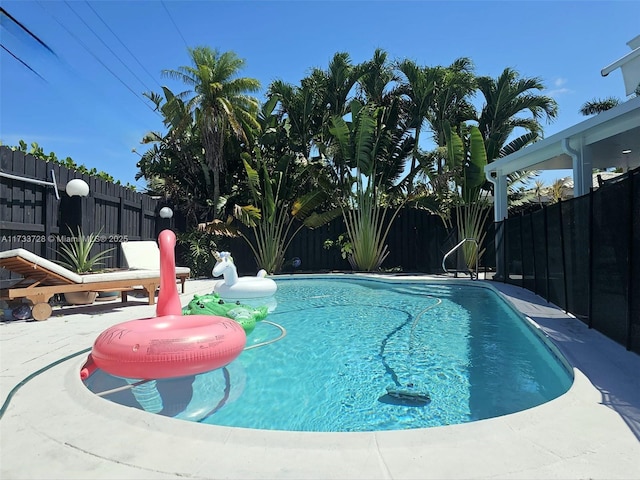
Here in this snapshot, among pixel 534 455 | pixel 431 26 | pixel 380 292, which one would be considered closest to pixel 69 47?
pixel 431 26

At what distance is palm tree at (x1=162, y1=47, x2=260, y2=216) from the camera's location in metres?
13.9

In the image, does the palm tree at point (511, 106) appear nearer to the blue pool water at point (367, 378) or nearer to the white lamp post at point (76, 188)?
the blue pool water at point (367, 378)

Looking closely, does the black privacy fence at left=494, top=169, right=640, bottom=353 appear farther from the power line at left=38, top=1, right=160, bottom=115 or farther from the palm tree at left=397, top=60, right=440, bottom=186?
the power line at left=38, top=1, right=160, bottom=115

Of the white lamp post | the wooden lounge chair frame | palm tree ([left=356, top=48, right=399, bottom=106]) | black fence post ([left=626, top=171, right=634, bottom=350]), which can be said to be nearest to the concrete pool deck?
black fence post ([left=626, top=171, right=634, bottom=350])

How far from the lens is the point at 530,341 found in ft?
17.0

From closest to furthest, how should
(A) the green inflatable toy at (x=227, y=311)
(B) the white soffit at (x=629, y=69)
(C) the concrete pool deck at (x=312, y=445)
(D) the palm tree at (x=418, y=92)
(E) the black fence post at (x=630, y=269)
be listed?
(C) the concrete pool deck at (x=312, y=445)
(E) the black fence post at (x=630, y=269)
(A) the green inflatable toy at (x=227, y=311)
(B) the white soffit at (x=629, y=69)
(D) the palm tree at (x=418, y=92)

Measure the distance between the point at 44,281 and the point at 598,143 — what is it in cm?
1057

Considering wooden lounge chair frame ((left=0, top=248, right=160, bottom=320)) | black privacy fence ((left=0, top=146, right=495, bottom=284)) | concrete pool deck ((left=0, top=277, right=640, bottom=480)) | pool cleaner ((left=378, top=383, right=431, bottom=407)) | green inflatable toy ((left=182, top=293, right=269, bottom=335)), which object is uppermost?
black privacy fence ((left=0, top=146, right=495, bottom=284))

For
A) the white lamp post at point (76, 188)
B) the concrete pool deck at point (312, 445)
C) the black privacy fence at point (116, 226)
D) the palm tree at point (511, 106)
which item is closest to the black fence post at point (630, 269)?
the concrete pool deck at point (312, 445)

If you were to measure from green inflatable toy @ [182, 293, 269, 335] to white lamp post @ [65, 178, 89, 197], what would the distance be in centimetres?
405

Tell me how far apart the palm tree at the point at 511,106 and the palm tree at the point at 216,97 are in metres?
9.03

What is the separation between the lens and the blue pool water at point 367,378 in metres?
3.30

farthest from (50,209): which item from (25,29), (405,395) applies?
(405,395)

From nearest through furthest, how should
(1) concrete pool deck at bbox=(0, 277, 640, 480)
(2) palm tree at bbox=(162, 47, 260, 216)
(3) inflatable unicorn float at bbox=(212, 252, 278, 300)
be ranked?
(1) concrete pool deck at bbox=(0, 277, 640, 480)
(3) inflatable unicorn float at bbox=(212, 252, 278, 300)
(2) palm tree at bbox=(162, 47, 260, 216)
